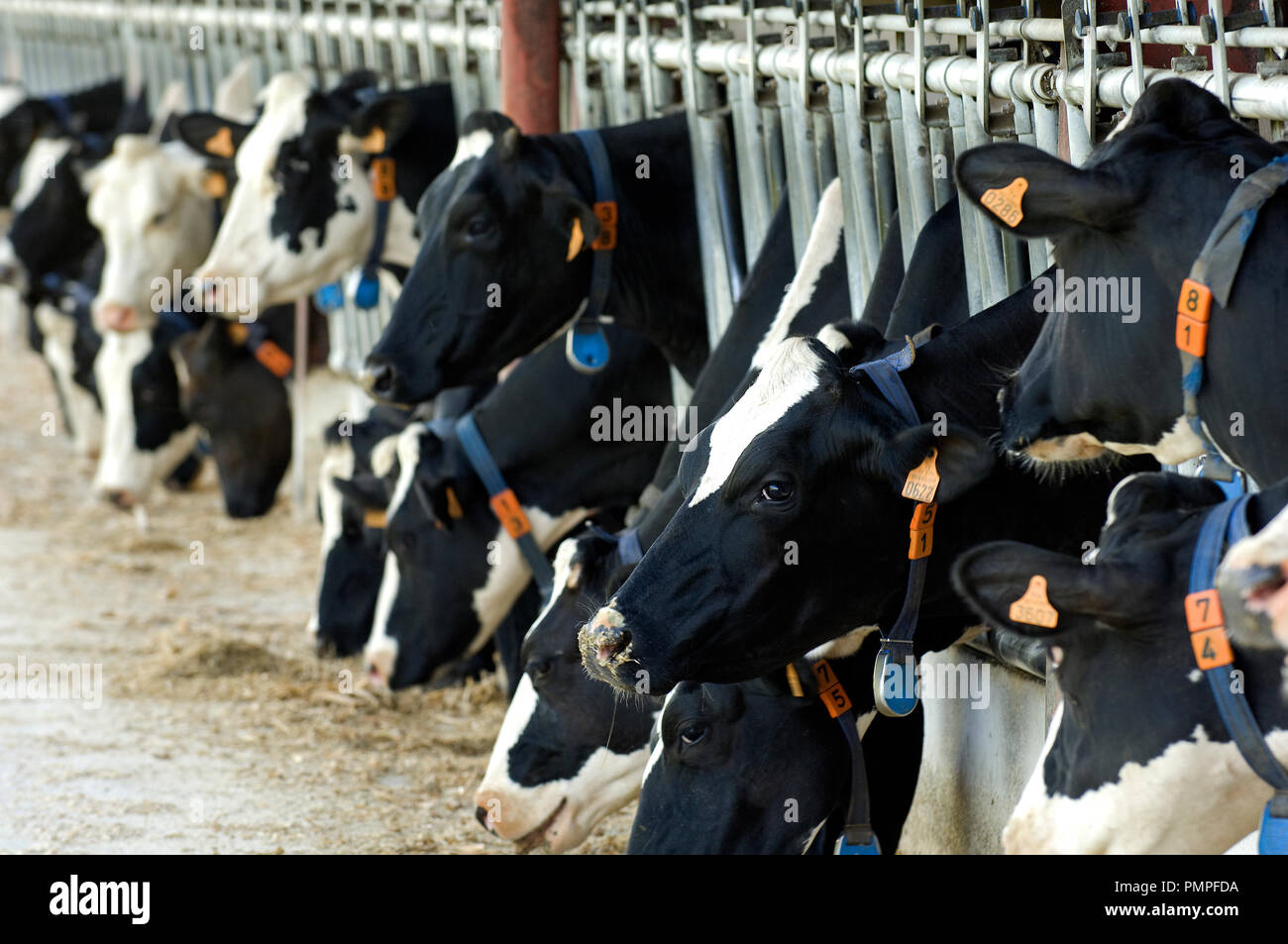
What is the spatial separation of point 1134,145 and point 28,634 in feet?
16.7

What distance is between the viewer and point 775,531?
8.82 feet

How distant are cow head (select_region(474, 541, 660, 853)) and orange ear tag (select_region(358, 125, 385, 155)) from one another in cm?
246

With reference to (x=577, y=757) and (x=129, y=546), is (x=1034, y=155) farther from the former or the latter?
(x=129, y=546)

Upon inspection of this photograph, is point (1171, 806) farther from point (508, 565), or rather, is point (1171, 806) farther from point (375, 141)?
point (375, 141)

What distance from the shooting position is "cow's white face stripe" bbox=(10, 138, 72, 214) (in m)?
9.14

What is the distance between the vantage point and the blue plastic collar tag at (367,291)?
5.87 metres

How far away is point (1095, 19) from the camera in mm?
3119

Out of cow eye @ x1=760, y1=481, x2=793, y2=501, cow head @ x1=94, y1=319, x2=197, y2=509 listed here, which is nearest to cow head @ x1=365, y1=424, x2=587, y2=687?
cow eye @ x1=760, y1=481, x2=793, y2=501

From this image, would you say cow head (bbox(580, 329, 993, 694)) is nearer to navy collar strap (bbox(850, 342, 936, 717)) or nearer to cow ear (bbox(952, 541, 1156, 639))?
navy collar strap (bbox(850, 342, 936, 717))

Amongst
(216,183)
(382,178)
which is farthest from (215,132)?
(382,178)

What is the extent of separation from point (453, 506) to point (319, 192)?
1.60 metres

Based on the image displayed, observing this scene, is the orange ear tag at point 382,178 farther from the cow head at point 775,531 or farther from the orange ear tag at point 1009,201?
the orange ear tag at point 1009,201

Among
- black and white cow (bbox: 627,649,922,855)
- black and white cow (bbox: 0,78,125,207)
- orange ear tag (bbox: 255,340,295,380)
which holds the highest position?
black and white cow (bbox: 0,78,125,207)
